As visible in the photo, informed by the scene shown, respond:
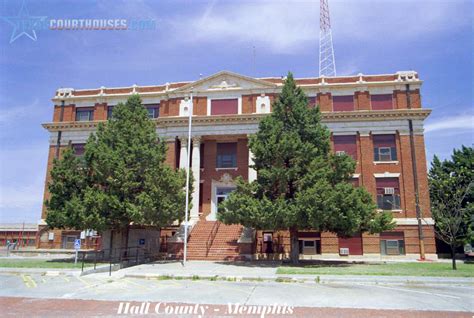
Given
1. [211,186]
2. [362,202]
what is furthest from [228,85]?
[362,202]

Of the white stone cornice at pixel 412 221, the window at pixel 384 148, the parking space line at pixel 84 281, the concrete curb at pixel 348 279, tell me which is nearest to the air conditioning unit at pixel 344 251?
the white stone cornice at pixel 412 221

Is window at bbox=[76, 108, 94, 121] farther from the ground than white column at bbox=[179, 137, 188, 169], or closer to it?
farther from the ground

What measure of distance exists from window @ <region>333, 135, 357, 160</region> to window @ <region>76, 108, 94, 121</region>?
23601mm

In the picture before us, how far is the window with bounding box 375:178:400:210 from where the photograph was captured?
31.4 metres

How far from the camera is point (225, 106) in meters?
34.5

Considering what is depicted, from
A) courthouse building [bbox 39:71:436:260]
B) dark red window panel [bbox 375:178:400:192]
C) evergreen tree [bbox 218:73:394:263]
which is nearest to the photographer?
evergreen tree [bbox 218:73:394:263]

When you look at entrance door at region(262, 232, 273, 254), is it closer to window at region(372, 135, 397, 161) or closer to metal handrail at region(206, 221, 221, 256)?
metal handrail at region(206, 221, 221, 256)

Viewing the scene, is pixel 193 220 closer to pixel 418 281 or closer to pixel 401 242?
pixel 401 242

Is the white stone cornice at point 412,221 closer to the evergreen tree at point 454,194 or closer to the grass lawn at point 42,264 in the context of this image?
the evergreen tree at point 454,194

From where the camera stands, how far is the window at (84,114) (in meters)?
37.5

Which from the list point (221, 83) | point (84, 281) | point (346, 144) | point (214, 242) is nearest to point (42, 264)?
point (84, 281)

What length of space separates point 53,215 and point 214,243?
11036 millimetres

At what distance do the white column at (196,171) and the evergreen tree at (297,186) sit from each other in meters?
9.55

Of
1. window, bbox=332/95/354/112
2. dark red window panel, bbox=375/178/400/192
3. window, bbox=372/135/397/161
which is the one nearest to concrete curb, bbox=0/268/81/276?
dark red window panel, bbox=375/178/400/192
